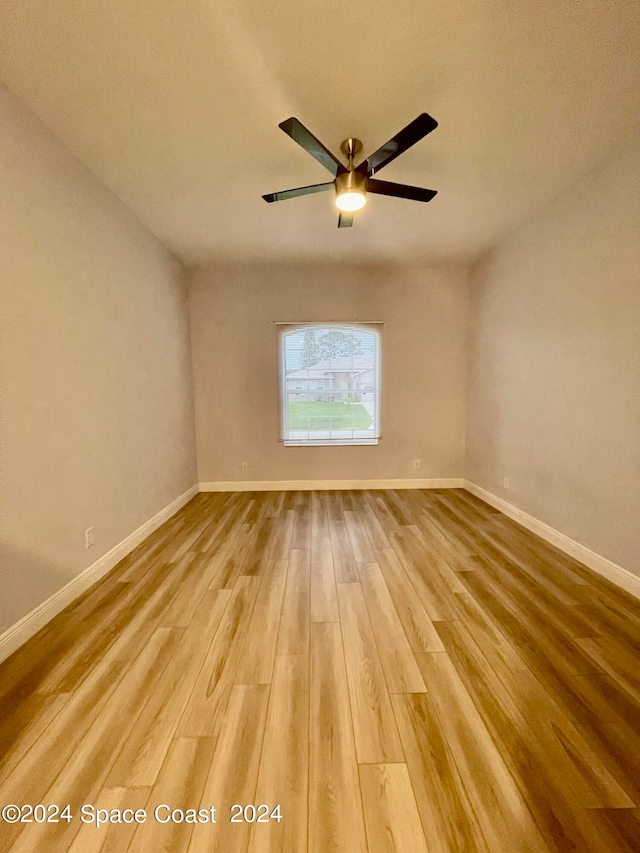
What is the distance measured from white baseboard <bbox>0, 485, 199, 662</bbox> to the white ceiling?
8.69 feet

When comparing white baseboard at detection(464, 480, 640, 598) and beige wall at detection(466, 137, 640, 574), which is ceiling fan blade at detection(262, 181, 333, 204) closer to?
beige wall at detection(466, 137, 640, 574)

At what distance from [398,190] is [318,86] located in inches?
26.8

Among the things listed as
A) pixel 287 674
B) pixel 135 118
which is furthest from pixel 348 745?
pixel 135 118

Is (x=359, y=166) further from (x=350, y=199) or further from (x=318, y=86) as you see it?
(x=318, y=86)

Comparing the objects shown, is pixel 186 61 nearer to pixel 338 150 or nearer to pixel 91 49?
pixel 91 49

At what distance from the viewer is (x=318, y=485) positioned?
14.5ft

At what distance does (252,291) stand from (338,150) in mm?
2217

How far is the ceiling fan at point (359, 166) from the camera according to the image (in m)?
1.66

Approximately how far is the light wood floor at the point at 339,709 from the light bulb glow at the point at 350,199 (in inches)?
94.4

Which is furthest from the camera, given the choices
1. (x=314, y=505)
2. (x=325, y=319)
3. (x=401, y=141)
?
(x=325, y=319)

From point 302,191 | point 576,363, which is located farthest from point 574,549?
point 302,191

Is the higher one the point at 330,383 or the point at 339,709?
the point at 330,383

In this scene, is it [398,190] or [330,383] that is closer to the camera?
[398,190]

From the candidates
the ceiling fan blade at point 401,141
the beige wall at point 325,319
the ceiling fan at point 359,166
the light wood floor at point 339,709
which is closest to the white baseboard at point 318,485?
the beige wall at point 325,319
